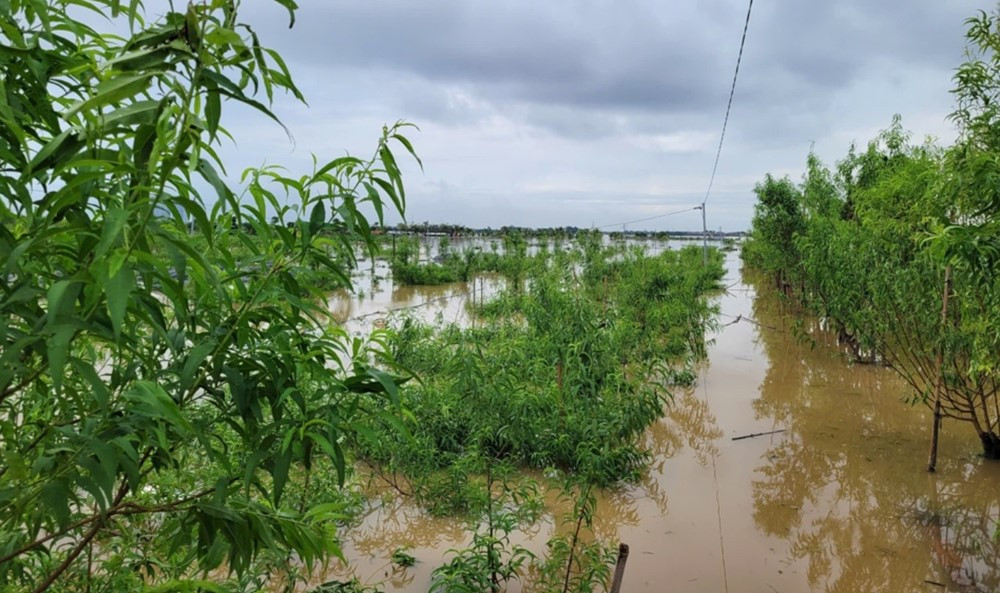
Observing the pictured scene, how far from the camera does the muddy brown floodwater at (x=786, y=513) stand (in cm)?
312

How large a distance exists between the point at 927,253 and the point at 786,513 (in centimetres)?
185

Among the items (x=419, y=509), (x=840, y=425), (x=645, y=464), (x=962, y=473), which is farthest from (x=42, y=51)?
(x=840, y=425)

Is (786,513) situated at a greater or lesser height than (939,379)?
lesser

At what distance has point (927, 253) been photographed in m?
3.32

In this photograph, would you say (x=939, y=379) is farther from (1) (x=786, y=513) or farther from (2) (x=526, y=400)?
(2) (x=526, y=400)

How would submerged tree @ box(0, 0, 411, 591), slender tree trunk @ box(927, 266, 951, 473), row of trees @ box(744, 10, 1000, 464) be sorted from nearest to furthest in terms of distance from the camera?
submerged tree @ box(0, 0, 411, 591), row of trees @ box(744, 10, 1000, 464), slender tree trunk @ box(927, 266, 951, 473)

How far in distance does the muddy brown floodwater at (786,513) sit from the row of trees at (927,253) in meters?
0.41

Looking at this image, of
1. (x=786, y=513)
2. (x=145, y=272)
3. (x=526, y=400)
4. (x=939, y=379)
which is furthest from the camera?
(x=939, y=379)

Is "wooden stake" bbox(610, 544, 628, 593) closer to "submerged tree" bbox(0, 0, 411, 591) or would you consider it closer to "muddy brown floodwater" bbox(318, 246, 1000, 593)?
"muddy brown floodwater" bbox(318, 246, 1000, 593)

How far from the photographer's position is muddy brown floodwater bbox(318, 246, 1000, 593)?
3.12 m

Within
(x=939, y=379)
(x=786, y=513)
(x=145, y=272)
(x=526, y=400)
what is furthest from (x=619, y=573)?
(x=939, y=379)

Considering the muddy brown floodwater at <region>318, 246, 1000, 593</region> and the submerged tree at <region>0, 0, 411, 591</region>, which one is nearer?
the submerged tree at <region>0, 0, 411, 591</region>

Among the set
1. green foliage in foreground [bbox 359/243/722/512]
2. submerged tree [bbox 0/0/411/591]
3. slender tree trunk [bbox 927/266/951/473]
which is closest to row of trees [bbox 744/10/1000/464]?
slender tree trunk [bbox 927/266/951/473]

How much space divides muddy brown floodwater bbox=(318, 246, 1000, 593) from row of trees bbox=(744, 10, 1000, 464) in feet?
1.35
